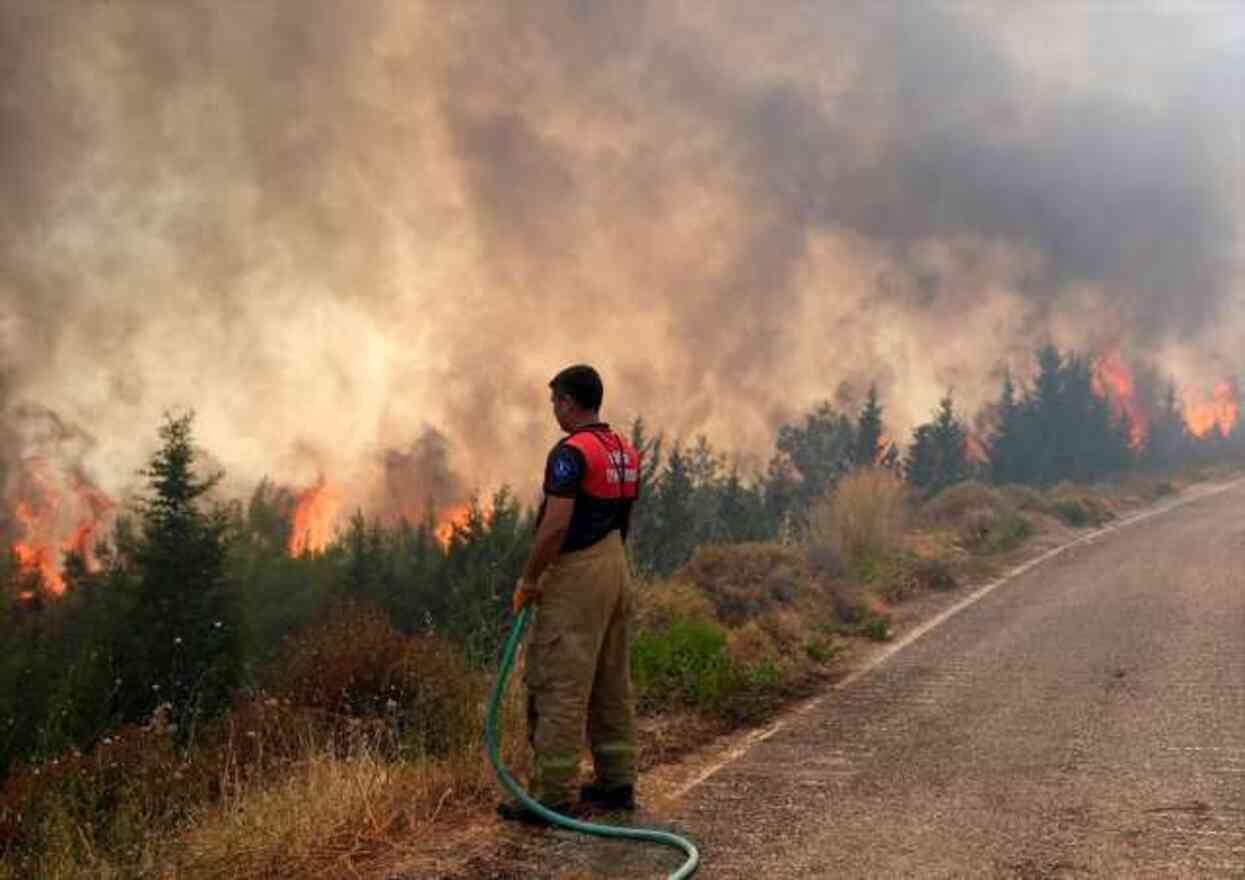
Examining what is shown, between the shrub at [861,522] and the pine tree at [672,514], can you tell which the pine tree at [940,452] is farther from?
the shrub at [861,522]

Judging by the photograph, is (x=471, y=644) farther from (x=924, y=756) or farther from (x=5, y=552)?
(x=5, y=552)

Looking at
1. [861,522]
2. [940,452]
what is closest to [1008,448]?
[940,452]

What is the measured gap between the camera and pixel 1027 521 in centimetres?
2075

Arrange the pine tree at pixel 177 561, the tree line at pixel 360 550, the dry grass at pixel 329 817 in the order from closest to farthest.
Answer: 1. the dry grass at pixel 329 817
2. the tree line at pixel 360 550
3. the pine tree at pixel 177 561

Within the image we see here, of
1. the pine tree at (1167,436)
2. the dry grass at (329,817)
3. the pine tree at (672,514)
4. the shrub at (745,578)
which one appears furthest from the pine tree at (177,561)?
the pine tree at (1167,436)

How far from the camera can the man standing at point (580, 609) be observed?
512 cm

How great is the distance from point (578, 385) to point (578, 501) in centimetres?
61

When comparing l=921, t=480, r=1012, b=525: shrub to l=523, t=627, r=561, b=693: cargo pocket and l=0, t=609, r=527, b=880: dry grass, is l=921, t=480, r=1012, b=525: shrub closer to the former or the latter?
l=0, t=609, r=527, b=880: dry grass

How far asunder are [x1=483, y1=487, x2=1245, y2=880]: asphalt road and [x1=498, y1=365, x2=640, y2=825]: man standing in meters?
0.39

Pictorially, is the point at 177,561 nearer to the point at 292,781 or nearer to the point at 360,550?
the point at 360,550

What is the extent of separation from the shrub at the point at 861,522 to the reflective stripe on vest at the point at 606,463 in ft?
30.5

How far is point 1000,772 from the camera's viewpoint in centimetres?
605

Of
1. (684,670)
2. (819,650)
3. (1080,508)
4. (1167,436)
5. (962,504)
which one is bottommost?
(819,650)

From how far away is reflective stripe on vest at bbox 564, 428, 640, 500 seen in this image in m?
5.21
